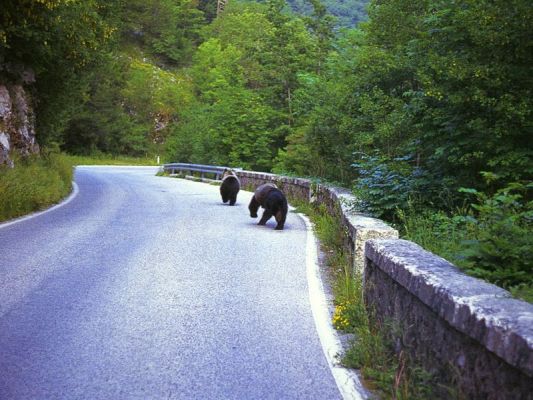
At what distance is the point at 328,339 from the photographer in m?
5.64

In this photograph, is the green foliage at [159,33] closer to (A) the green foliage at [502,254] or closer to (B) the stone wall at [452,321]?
(B) the stone wall at [452,321]

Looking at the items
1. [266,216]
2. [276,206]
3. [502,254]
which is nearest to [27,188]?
[266,216]

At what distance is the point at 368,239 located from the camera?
6973 mm

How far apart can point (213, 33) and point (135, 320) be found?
90.8m

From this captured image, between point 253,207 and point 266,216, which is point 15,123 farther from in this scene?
point 266,216

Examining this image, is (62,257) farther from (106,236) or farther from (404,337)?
(404,337)

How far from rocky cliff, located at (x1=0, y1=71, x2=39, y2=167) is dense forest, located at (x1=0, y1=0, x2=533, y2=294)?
0.73m

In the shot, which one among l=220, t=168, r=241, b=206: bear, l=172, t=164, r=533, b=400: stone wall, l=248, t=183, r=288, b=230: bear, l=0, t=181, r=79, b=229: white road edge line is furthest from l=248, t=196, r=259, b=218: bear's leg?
l=172, t=164, r=533, b=400: stone wall

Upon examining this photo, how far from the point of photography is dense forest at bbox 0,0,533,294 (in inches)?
356

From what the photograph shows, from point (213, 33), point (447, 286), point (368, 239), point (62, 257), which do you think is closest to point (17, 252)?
point (62, 257)

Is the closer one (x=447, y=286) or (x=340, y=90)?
(x=447, y=286)

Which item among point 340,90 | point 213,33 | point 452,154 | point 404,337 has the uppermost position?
point 213,33

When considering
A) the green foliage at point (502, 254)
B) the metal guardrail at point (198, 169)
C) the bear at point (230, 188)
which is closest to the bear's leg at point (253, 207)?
the bear at point (230, 188)

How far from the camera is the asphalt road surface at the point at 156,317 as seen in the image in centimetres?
447
